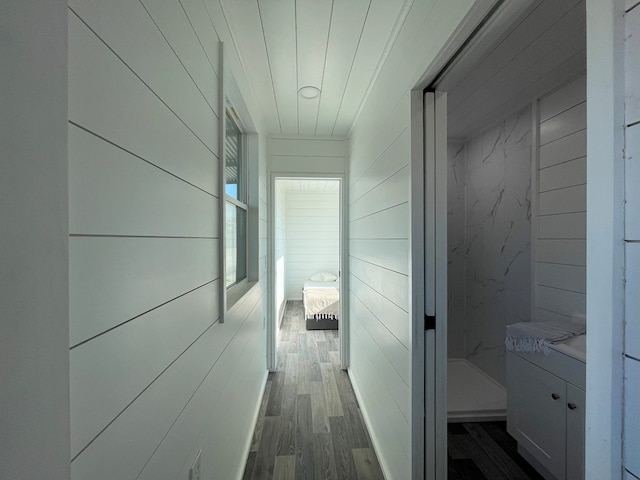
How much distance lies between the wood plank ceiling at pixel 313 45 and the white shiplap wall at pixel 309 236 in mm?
3836

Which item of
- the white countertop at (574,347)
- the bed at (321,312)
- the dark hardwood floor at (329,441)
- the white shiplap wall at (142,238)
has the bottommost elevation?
the dark hardwood floor at (329,441)

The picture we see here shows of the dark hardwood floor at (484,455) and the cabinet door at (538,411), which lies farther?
the dark hardwood floor at (484,455)

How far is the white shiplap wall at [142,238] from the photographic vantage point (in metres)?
0.46

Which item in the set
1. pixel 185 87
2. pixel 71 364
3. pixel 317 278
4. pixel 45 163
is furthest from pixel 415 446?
pixel 317 278

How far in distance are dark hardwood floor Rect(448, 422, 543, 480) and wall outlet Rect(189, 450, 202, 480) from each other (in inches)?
59.7

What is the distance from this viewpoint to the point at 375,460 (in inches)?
71.2

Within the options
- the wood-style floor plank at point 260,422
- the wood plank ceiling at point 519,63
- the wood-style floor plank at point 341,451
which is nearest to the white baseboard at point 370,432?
the wood-style floor plank at point 341,451

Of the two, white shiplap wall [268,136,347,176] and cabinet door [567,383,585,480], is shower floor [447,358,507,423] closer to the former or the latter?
cabinet door [567,383,585,480]

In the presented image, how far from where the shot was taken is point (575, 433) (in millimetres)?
1424

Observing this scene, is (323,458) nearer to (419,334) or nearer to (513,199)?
(419,334)

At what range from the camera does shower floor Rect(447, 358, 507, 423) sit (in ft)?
7.29

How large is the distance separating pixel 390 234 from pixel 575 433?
1336 mm

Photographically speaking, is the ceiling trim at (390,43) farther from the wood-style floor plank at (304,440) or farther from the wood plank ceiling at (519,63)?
the wood-style floor plank at (304,440)

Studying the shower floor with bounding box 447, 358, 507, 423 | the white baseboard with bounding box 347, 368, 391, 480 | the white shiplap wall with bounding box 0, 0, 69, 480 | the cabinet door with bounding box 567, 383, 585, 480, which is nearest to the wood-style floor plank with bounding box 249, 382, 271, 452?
the white baseboard with bounding box 347, 368, 391, 480
